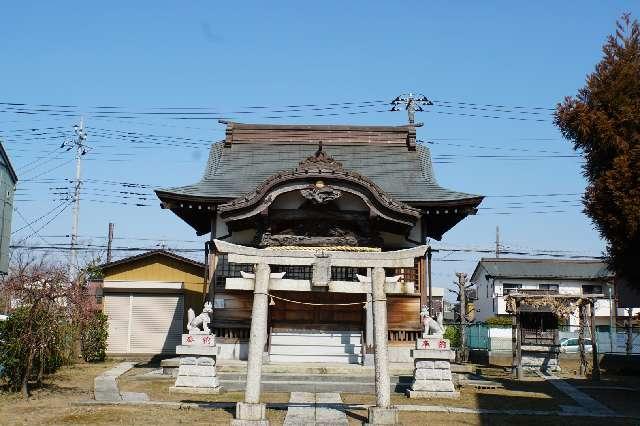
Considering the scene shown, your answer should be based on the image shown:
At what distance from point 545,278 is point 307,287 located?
131 feet

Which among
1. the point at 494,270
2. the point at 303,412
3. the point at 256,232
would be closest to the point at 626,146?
the point at 303,412

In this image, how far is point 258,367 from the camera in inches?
399

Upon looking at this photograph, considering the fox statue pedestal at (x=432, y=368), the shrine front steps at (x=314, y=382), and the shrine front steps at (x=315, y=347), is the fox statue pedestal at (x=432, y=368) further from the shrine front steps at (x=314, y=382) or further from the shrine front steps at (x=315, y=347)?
the shrine front steps at (x=315, y=347)

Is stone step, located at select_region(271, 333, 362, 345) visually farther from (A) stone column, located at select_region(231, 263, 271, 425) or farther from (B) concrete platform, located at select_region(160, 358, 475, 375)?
(A) stone column, located at select_region(231, 263, 271, 425)

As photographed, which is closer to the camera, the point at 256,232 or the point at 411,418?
the point at 411,418

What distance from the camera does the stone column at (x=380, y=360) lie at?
32.6 ft

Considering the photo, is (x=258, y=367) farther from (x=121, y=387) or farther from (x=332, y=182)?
(x=332, y=182)

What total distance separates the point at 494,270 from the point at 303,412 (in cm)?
3996

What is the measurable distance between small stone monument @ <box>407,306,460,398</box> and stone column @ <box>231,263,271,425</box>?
4.25m

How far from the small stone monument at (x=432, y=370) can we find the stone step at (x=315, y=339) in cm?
335

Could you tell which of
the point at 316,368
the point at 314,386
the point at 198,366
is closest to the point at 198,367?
the point at 198,366

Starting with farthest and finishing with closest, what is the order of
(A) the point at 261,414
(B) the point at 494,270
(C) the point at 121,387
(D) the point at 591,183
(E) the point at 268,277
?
1. (B) the point at 494,270
2. (C) the point at 121,387
3. (D) the point at 591,183
4. (E) the point at 268,277
5. (A) the point at 261,414

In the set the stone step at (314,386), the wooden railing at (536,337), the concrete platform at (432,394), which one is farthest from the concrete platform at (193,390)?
the wooden railing at (536,337)

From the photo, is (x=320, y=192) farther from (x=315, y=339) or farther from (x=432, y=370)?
(x=432, y=370)
